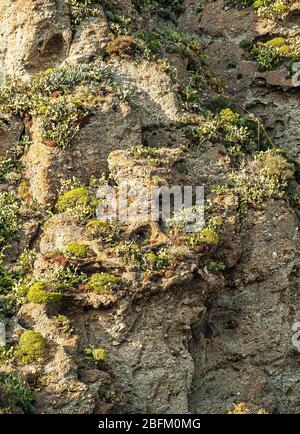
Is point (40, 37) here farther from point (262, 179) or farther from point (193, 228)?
point (193, 228)

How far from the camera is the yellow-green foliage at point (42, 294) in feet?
73.9

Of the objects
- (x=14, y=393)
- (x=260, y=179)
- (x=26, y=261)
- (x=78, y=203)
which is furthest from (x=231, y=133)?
(x=14, y=393)

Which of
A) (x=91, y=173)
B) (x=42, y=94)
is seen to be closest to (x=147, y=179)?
(x=91, y=173)

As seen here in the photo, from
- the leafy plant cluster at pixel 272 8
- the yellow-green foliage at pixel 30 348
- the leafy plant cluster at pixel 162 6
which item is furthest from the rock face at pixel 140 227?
the leafy plant cluster at pixel 272 8

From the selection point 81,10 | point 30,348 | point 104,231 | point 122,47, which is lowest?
point 30,348

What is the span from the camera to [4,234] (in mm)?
25688

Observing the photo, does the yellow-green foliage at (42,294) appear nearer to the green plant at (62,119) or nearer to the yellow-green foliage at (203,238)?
the yellow-green foliage at (203,238)

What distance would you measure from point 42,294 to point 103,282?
184 centimetres

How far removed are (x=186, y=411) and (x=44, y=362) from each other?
14.5 feet

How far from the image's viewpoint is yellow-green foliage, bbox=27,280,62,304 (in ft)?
73.9

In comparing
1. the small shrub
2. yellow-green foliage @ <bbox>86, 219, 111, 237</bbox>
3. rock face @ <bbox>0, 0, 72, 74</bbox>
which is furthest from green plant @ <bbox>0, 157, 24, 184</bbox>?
the small shrub

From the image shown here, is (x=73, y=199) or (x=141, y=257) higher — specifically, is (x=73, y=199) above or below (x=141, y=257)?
above

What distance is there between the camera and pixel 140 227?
24.5m

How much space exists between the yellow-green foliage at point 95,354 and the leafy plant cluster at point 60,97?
27.6 ft
